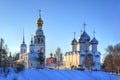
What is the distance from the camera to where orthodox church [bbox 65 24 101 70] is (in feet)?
268

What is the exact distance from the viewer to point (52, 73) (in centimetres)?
5066

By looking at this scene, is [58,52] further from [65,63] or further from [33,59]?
[33,59]

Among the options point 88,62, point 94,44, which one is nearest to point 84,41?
point 94,44

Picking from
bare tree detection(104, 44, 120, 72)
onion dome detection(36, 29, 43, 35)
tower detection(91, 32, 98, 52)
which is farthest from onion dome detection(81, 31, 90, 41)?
bare tree detection(104, 44, 120, 72)

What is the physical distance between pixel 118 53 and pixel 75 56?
19.1 meters

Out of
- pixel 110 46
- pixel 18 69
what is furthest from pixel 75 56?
pixel 18 69

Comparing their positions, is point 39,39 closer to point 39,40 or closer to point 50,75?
point 39,40

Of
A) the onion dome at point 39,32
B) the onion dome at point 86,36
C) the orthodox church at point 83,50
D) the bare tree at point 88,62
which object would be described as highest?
the onion dome at point 39,32

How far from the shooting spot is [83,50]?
82.8 metres

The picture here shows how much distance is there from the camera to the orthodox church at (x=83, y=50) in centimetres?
8175

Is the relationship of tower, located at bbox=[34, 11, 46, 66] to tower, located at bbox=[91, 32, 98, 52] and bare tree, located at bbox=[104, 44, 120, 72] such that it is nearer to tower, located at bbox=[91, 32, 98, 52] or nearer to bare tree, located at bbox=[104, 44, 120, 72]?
tower, located at bbox=[91, 32, 98, 52]

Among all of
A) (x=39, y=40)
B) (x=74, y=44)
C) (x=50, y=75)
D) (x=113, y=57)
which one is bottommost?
(x=50, y=75)

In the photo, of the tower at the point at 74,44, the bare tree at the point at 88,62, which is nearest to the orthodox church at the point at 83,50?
the tower at the point at 74,44

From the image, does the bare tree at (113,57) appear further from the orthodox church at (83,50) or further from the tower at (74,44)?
the tower at (74,44)
